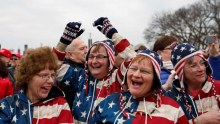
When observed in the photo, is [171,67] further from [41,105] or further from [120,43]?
[41,105]

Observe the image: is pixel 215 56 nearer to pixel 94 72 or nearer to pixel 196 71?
pixel 196 71

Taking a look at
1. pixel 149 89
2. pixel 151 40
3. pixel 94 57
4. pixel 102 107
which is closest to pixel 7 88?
pixel 94 57

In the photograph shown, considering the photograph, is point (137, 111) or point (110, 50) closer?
point (137, 111)

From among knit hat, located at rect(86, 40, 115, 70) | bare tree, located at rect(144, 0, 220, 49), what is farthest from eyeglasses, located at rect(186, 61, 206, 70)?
bare tree, located at rect(144, 0, 220, 49)

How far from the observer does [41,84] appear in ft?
12.1

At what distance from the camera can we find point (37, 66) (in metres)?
3.69

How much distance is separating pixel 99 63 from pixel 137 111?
1.06 metres

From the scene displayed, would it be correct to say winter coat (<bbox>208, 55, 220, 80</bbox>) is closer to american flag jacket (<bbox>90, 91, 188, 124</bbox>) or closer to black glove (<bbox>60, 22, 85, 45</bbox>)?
american flag jacket (<bbox>90, 91, 188, 124</bbox>)

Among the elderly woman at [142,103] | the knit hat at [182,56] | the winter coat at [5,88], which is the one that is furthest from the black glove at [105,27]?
the winter coat at [5,88]

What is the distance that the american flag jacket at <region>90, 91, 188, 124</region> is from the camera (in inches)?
130

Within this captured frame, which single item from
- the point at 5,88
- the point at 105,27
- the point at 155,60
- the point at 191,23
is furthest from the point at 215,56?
the point at 191,23

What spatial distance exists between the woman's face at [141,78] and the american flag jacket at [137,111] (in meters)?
0.11

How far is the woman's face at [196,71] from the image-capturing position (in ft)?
12.6

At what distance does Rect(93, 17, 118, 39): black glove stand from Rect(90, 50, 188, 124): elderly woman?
97 centimetres
